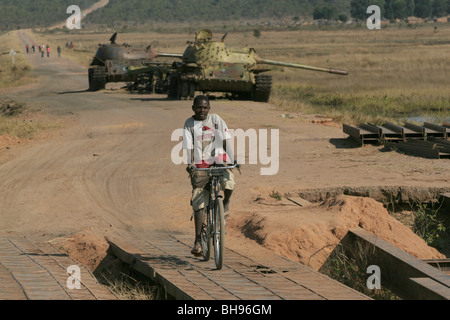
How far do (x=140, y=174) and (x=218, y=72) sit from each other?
13874 mm

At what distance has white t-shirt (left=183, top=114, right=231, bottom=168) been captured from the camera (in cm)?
768

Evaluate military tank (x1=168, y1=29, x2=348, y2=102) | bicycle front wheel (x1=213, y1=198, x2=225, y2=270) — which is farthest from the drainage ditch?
military tank (x1=168, y1=29, x2=348, y2=102)

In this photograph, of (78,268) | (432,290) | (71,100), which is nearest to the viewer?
(432,290)

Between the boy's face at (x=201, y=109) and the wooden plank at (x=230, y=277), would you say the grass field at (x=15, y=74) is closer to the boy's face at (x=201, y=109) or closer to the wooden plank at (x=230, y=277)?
the wooden plank at (x=230, y=277)

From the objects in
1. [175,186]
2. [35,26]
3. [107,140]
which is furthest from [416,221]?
[35,26]

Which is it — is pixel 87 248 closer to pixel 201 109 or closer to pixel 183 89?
pixel 201 109

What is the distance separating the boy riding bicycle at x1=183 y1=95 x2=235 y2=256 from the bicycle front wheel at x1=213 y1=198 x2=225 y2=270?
0.78 feet

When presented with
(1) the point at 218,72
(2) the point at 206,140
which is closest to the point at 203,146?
(2) the point at 206,140

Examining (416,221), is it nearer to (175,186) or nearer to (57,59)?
(175,186)

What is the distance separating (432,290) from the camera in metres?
6.88

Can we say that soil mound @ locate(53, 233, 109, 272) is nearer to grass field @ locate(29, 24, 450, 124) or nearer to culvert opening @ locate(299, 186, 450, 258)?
culvert opening @ locate(299, 186, 450, 258)

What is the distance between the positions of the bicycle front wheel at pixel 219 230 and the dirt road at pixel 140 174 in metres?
2.09

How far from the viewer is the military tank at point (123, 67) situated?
32.8 m
